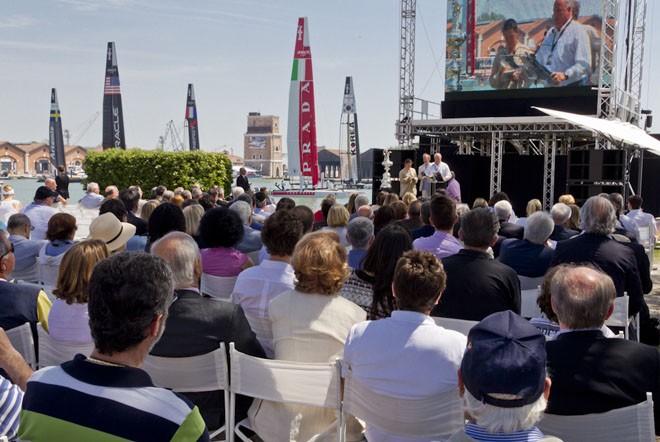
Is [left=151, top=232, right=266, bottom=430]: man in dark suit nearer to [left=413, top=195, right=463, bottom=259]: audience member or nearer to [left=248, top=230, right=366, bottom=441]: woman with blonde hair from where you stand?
[left=248, top=230, right=366, bottom=441]: woman with blonde hair

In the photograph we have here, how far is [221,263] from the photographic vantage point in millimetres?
4664

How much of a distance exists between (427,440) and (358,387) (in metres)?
0.32

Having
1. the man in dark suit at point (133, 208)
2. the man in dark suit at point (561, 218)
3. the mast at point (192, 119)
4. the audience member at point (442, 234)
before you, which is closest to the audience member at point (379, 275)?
the audience member at point (442, 234)

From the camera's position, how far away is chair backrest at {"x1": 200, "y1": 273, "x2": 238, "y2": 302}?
4.62m

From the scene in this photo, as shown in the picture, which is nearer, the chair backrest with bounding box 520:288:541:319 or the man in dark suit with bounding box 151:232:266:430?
the man in dark suit with bounding box 151:232:266:430

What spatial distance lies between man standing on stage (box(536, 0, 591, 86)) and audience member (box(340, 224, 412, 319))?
48.5 feet

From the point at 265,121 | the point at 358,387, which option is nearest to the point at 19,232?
the point at 358,387

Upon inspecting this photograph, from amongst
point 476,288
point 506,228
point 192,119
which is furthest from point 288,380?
point 192,119

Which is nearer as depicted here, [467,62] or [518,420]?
[518,420]

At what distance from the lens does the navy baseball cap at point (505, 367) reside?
1567 millimetres

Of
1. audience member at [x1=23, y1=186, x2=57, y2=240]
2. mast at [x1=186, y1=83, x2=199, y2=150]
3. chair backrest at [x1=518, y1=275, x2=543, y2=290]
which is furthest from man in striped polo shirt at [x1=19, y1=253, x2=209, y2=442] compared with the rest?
mast at [x1=186, y1=83, x2=199, y2=150]

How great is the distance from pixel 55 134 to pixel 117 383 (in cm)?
3083

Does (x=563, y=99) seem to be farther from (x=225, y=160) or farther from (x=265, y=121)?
(x=265, y=121)

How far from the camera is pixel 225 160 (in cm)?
1894
